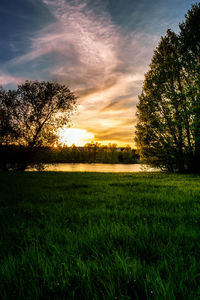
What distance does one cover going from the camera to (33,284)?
1.58 metres

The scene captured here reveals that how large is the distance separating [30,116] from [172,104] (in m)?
19.6

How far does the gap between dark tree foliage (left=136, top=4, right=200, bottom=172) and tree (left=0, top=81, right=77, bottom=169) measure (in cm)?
1346

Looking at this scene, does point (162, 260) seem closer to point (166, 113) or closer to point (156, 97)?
point (166, 113)

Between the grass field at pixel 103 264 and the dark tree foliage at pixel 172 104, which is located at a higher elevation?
the dark tree foliage at pixel 172 104

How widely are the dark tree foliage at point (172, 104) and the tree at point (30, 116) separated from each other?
1346 centimetres

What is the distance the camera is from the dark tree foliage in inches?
743

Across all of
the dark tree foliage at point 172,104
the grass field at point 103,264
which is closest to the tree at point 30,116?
the dark tree foliage at point 172,104

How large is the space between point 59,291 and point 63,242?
119 centimetres

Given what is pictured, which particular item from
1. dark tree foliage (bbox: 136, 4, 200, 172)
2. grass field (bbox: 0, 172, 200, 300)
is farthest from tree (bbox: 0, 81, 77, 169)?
grass field (bbox: 0, 172, 200, 300)

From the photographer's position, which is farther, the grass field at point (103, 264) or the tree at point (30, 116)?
the tree at point (30, 116)

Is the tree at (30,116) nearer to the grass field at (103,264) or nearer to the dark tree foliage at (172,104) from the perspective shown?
the dark tree foliage at (172,104)

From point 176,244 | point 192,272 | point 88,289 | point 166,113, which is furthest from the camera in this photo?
point 166,113

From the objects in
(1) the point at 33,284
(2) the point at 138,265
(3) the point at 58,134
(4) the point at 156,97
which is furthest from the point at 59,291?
(3) the point at 58,134

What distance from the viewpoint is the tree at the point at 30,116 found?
930 inches
